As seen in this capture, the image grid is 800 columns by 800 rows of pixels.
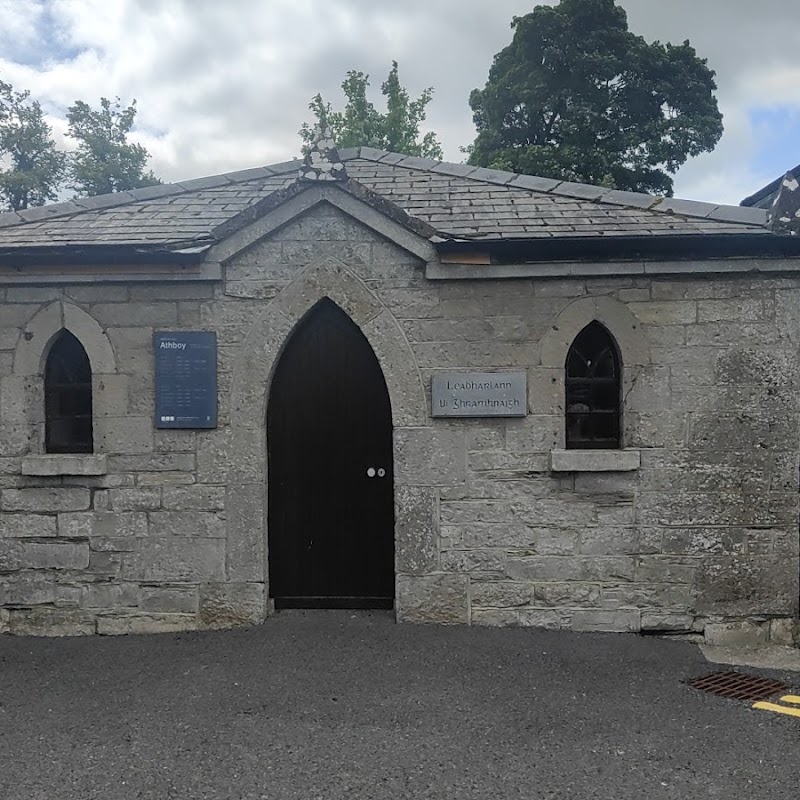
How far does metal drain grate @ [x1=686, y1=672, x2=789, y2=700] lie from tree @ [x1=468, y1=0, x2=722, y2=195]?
1647 cm

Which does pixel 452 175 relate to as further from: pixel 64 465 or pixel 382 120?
pixel 382 120

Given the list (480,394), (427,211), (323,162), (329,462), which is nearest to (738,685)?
(480,394)

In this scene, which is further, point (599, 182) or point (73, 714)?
point (599, 182)

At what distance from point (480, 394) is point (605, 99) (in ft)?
57.8

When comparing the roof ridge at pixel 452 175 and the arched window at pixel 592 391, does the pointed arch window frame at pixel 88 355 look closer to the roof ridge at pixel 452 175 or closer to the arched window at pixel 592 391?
the roof ridge at pixel 452 175

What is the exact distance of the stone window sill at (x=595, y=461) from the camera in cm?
534

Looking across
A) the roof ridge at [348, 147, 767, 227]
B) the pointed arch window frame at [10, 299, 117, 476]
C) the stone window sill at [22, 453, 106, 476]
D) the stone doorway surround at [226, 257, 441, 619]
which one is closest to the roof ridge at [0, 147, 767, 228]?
the roof ridge at [348, 147, 767, 227]

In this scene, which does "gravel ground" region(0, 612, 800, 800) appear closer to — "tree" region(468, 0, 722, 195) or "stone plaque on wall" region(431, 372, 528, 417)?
"stone plaque on wall" region(431, 372, 528, 417)

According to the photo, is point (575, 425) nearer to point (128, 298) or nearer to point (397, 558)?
point (397, 558)

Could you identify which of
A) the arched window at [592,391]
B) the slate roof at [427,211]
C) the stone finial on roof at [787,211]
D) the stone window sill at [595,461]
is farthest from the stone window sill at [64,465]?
the stone finial on roof at [787,211]

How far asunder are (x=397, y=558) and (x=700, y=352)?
9.68 ft

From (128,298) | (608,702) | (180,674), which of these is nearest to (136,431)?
(128,298)

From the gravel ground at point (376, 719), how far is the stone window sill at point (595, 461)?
1325mm

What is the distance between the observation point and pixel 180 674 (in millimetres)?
4707
